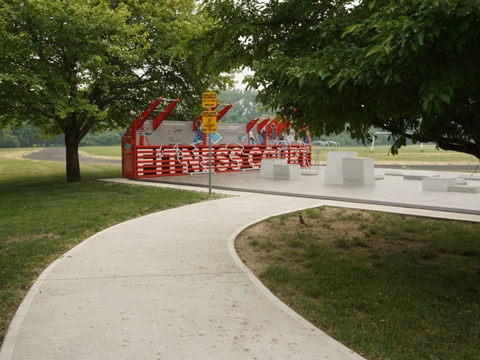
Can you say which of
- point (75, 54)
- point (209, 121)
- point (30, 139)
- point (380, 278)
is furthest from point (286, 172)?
point (30, 139)

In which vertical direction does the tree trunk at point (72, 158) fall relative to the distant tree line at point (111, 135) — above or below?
below

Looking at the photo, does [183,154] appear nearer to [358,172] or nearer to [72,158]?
[72,158]

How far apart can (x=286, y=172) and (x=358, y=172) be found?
12.1 feet

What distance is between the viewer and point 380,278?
5.27 meters

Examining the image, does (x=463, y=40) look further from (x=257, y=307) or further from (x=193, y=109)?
(x=193, y=109)

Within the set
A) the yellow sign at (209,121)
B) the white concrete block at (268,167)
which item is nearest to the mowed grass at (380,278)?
the yellow sign at (209,121)

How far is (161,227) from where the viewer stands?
8.03 m

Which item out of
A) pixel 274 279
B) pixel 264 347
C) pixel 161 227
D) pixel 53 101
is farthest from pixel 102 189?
pixel 264 347

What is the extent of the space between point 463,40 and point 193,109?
18.2 m

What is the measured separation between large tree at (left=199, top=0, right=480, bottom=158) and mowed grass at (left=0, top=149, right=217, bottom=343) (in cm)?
344

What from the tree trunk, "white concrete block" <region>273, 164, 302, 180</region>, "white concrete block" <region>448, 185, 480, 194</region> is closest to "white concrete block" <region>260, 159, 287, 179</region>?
"white concrete block" <region>273, 164, 302, 180</region>

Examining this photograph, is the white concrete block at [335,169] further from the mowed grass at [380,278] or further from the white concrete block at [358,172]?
the mowed grass at [380,278]

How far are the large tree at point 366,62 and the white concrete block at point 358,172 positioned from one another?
29.7ft

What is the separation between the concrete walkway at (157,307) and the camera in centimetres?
335
